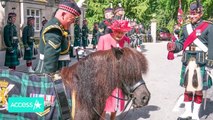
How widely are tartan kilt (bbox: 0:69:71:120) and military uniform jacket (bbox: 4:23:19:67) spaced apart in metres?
7.03

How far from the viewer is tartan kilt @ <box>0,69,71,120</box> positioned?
2.99 metres

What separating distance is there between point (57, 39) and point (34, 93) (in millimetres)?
817

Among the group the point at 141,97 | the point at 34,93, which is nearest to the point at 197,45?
the point at 141,97

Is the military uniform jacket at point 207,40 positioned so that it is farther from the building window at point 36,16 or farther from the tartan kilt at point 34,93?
the building window at point 36,16

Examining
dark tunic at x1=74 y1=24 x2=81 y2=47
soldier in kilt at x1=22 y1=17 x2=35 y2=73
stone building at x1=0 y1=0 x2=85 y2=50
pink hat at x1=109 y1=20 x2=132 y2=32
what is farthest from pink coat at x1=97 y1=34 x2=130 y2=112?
dark tunic at x1=74 y1=24 x2=81 y2=47

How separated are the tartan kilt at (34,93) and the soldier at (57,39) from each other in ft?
1.67

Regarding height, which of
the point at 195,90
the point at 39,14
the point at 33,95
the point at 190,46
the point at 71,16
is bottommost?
the point at 195,90

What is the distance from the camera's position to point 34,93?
9.91 feet

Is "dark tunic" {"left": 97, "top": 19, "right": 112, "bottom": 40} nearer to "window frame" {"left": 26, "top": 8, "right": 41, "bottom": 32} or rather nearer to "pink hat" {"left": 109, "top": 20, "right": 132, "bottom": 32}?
"pink hat" {"left": 109, "top": 20, "right": 132, "bottom": 32}

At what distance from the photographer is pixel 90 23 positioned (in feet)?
72.8

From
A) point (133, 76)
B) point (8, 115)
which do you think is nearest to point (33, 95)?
point (8, 115)

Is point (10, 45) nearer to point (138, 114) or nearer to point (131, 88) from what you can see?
point (138, 114)

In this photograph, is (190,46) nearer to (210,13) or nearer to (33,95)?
(33,95)

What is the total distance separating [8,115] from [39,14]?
64.8ft
